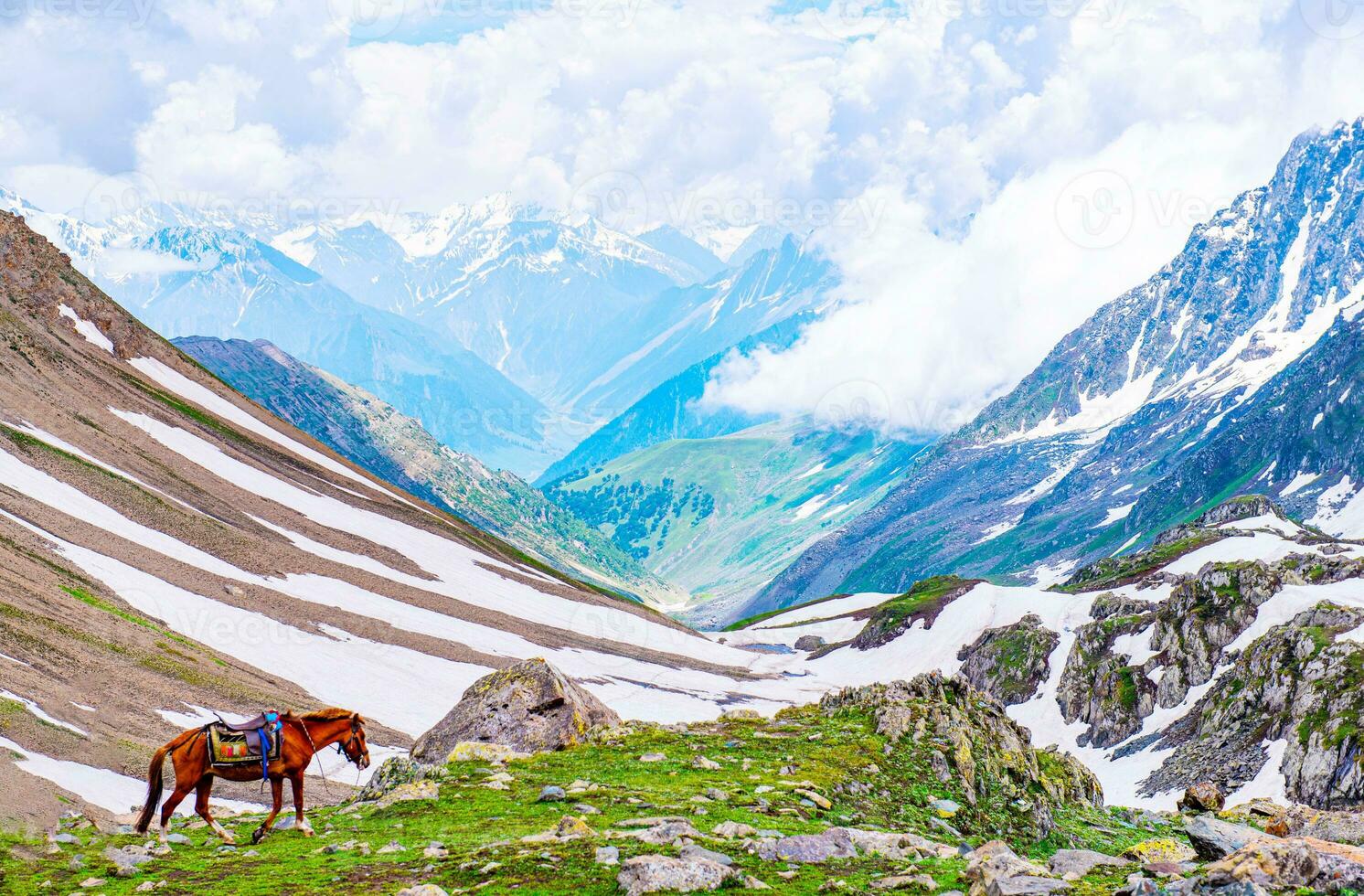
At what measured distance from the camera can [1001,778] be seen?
1448 inches

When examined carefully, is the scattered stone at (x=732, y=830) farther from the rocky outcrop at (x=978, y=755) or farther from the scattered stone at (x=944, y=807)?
the rocky outcrop at (x=978, y=755)

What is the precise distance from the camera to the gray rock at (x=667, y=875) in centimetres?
1955

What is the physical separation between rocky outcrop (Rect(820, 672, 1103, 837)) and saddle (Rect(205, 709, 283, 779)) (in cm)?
2051

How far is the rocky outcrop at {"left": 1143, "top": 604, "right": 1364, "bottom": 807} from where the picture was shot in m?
77.5

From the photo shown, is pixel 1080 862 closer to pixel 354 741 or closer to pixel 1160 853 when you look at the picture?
pixel 1160 853

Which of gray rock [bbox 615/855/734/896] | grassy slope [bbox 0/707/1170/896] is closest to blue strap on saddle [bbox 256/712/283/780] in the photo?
grassy slope [bbox 0/707/1170/896]

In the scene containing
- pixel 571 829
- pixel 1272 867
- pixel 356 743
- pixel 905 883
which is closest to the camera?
pixel 1272 867

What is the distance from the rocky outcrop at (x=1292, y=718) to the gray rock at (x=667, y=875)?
72174 millimetres

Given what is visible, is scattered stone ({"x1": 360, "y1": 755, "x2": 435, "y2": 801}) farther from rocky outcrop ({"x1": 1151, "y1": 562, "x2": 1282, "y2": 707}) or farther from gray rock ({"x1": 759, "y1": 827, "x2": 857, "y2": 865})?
rocky outcrop ({"x1": 1151, "y1": 562, "x2": 1282, "y2": 707})

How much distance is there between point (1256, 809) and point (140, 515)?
91.9 m

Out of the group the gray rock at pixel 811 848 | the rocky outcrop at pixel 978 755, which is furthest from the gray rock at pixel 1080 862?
the rocky outcrop at pixel 978 755

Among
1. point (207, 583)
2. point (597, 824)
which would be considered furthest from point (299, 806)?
point (207, 583)

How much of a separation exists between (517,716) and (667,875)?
23891 mm

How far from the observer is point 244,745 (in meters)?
25.8
